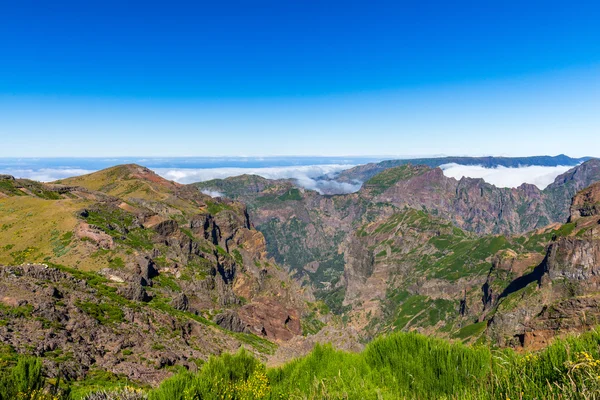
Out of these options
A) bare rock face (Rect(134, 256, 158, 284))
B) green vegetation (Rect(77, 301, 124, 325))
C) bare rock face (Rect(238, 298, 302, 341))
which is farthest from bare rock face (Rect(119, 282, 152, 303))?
bare rock face (Rect(238, 298, 302, 341))

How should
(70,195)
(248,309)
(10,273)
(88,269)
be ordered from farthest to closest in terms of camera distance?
(70,195) → (248,309) → (88,269) → (10,273)

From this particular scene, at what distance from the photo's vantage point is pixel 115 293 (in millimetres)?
59969

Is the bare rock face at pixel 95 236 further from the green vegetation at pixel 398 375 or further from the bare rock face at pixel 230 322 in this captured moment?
the green vegetation at pixel 398 375

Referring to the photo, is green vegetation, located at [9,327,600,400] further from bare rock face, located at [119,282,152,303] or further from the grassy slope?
the grassy slope

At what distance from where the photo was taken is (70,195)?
145 metres

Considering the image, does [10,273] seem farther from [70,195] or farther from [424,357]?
[70,195]

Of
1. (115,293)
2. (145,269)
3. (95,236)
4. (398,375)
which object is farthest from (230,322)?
(398,375)

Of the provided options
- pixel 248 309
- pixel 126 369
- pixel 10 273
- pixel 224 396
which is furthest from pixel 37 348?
pixel 248 309

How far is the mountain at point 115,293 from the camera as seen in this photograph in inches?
1462

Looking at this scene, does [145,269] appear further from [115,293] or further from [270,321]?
[270,321]

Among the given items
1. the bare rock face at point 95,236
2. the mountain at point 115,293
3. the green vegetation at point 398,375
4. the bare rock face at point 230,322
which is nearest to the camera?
the green vegetation at point 398,375

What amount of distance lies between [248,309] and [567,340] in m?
113

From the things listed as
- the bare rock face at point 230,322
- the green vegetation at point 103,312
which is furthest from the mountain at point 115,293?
the bare rock face at point 230,322

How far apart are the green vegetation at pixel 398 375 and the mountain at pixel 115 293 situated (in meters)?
22.1
